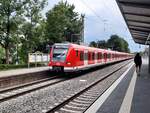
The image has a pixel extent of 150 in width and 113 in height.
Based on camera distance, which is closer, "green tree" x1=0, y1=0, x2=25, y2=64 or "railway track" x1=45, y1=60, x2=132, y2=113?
"railway track" x1=45, y1=60, x2=132, y2=113

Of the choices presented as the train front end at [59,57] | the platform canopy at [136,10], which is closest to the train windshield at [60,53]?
the train front end at [59,57]

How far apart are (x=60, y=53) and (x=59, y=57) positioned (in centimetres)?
31

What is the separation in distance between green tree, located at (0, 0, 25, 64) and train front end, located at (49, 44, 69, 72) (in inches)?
624

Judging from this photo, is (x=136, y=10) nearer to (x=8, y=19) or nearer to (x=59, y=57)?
(x=59, y=57)

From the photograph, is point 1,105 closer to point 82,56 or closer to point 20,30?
point 82,56

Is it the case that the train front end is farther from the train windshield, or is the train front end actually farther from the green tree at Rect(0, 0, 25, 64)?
the green tree at Rect(0, 0, 25, 64)

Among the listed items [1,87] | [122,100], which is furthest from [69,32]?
[122,100]

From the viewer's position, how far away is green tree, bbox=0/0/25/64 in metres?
45.3

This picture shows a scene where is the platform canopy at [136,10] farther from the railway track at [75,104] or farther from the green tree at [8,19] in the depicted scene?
the green tree at [8,19]

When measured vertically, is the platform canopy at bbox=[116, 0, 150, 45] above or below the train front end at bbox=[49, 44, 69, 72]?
above

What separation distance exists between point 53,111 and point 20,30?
3518 cm

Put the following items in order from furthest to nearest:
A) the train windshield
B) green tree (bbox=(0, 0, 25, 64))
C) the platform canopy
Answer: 1. green tree (bbox=(0, 0, 25, 64))
2. the train windshield
3. the platform canopy

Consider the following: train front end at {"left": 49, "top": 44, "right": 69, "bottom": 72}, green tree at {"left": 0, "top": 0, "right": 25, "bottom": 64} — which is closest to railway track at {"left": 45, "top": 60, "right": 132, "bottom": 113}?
train front end at {"left": 49, "top": 44, "right": 69, "bottom": 72}

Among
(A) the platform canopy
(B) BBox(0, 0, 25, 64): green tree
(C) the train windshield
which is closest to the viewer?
(A) the platform canopy
